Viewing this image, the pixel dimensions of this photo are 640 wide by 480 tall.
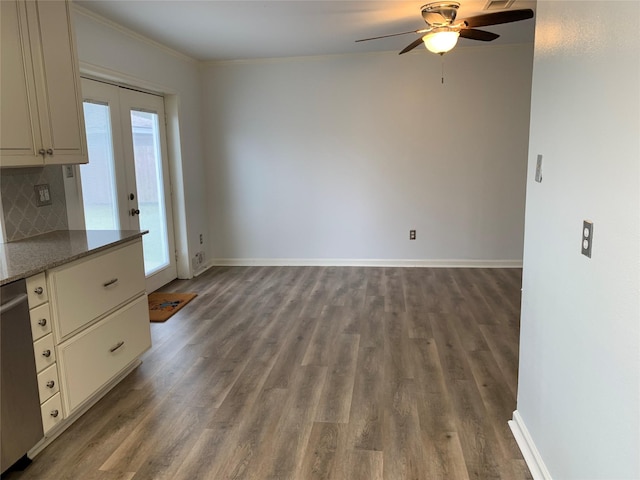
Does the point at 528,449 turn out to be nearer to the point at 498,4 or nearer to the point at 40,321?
the point at 40,321

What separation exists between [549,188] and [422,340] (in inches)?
71.2

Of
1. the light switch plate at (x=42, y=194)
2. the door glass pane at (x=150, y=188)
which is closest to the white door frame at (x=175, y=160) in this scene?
the door glass pane at (x=150, y=188)

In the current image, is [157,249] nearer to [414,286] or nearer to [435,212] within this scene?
[414,286]

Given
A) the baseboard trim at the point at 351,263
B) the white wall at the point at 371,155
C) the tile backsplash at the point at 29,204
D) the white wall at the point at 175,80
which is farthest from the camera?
the baseboard trim at the point at 351,263

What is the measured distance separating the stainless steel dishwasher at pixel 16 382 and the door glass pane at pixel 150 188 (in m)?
2.60

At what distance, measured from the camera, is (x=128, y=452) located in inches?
86.8

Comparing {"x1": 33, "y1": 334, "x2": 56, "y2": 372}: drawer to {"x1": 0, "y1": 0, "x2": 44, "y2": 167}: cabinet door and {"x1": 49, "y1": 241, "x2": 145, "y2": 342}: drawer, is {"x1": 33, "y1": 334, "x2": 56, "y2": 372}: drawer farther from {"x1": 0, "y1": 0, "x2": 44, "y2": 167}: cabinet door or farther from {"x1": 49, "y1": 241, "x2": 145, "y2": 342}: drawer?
{"x1": 0, "y1": 0, "x2": 44, "y2": 167}: cabinet door

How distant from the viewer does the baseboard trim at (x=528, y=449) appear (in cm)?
192

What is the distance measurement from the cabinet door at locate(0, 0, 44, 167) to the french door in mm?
1101

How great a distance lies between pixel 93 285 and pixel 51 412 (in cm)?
64

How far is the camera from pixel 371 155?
17.9ft

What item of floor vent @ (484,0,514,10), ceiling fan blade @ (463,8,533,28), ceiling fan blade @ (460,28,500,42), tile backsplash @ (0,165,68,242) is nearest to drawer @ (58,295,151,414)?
tile backsplash @ (0,165,68,242)

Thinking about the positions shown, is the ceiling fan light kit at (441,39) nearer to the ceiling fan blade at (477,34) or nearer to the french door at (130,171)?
the ceiling fan blade at (477,34)

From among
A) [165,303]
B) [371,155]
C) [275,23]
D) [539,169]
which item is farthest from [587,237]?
[371,155]
